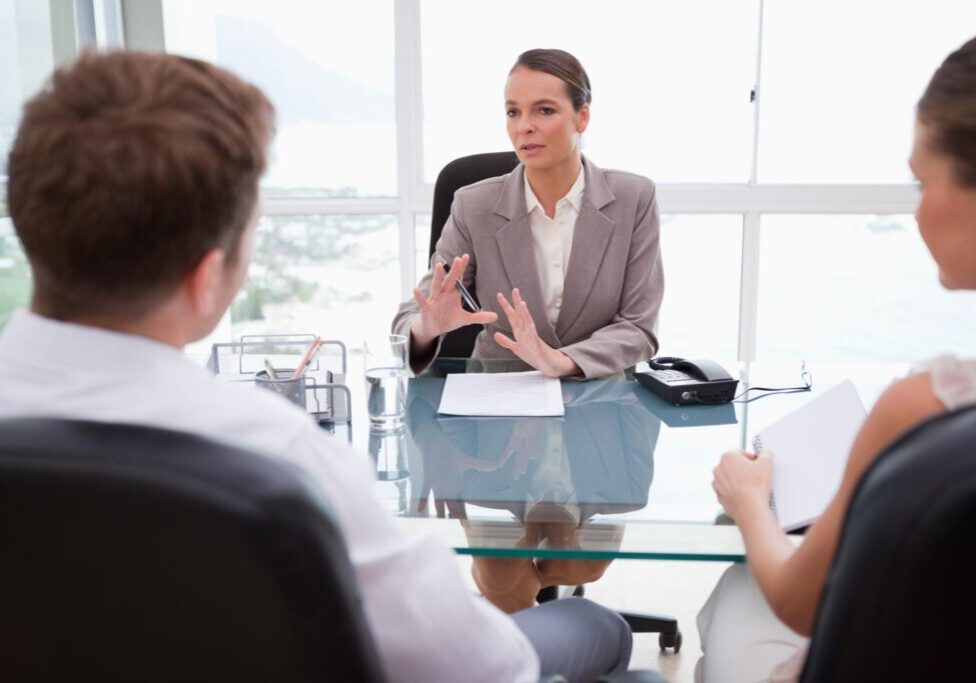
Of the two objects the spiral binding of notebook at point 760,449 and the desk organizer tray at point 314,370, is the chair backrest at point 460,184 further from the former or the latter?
the spiral binding of notebook at point 760,449

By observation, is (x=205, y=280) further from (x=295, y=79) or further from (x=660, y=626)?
(x=295, y=79)

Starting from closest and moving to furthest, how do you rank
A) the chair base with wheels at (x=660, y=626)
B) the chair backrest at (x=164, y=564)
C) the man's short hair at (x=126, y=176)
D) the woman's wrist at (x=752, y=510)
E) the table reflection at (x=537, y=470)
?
the chair backrest at (x=164, y=564) < the man's short hair at (x=126, y=176) < the woman's wrist at (x=752, y=510) < the table reflection at (x=537, y=470) < the chair base with wheels at (x=660, y=626)

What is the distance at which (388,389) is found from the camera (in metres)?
1.88

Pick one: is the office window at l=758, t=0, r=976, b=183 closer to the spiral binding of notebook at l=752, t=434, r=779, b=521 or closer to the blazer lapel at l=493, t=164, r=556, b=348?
the blazer lapel at l=493, t=164, r=556, b=348

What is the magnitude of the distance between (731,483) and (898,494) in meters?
0.72

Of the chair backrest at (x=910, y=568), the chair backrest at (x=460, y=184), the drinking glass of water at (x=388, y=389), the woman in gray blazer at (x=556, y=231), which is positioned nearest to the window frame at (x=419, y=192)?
the chair backrest at (x=460, y=184)

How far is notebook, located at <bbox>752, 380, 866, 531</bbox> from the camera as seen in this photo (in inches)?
56.2

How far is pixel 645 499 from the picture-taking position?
1528mm

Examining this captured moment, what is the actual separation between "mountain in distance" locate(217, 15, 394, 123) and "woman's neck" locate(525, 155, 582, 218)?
2.02 m

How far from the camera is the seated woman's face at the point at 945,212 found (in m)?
1.10

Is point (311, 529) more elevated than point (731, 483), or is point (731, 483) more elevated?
point (311, 529)

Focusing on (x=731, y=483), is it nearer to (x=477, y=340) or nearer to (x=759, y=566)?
(x=759, y=566)

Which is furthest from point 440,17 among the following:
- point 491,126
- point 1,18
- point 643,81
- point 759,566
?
point 759,566

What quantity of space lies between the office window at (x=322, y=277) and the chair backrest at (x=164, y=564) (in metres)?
3.71
